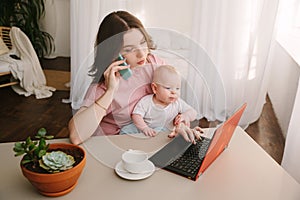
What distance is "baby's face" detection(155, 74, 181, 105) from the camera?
4.01 feet

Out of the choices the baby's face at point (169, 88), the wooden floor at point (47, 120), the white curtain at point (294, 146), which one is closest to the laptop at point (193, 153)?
the baby's face at point (169, 88)

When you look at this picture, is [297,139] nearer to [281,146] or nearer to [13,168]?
[281,146]

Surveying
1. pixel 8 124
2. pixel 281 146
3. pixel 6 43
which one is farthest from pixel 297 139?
pixel 6 43

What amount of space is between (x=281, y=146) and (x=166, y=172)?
178 centimetres

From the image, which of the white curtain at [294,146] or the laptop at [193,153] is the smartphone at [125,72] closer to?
the laptop at [193,153]

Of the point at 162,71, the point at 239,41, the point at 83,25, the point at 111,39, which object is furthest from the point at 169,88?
the point at 83,25

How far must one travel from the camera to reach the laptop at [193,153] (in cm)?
105

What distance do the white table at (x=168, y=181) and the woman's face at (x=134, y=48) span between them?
0.30 m

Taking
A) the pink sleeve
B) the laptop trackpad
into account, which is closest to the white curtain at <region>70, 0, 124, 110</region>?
the pink sleeve

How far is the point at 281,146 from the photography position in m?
2.61

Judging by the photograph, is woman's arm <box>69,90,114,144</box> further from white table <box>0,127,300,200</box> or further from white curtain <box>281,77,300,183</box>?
white curtain <box>281,77,300,183</box>

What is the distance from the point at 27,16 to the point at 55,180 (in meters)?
3.60

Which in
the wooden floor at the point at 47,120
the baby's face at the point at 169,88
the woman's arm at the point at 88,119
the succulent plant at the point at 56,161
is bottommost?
the wooden floor at the point at 47,120

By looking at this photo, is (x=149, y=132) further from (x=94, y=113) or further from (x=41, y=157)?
(x=41, y=157)
